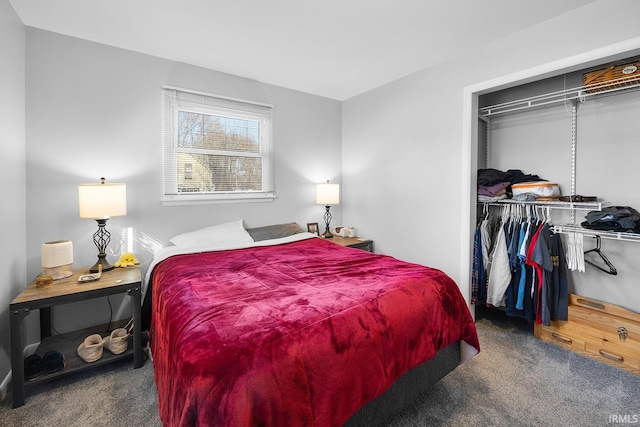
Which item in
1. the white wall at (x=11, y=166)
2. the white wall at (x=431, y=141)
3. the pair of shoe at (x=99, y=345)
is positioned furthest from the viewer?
the white wall at (x=431, y=141)

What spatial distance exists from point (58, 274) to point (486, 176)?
3674mm

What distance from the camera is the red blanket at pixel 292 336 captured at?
1.04 meters

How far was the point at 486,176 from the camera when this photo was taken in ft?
9.56

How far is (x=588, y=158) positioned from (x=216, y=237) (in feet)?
11.1

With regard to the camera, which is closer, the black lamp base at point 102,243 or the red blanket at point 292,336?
the red blanket at point 292,336

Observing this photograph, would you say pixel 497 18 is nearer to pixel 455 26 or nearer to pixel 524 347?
pixel 455 26

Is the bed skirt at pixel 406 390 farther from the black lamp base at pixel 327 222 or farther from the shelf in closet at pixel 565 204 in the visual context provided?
the black lamp base at pixel 327 222

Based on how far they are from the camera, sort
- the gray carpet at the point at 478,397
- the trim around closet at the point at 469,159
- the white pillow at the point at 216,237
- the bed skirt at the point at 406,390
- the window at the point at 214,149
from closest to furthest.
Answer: the bed skirt at the point at 406,390
the gray carpet at the point at 478,397
the trim around closet at the point at 469,159
the white pillow at the point at 216,237
the window at the point at 214,149

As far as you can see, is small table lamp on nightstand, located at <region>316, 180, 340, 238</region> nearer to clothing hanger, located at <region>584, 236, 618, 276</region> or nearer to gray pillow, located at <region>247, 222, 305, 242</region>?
gray pillow, located at <region>247, 222, 305, 242</region>

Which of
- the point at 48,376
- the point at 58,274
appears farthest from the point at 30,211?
the point at 48,376

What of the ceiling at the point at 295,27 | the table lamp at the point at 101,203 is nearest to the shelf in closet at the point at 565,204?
the ceiling at the point at 295,27

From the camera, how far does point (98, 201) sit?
7.23 feet

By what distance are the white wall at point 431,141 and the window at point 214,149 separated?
1.23 m

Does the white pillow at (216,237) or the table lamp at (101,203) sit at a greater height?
the table lamp at (101,203)
